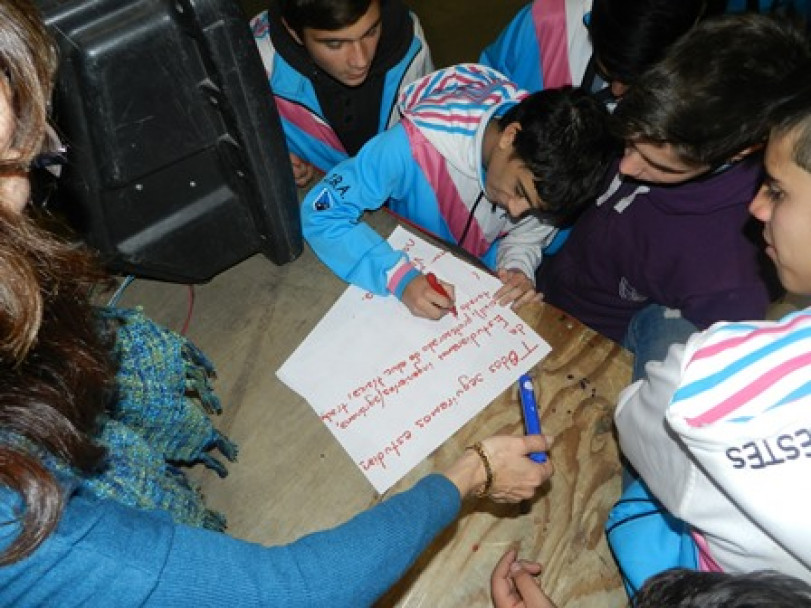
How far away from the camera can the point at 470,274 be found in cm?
105

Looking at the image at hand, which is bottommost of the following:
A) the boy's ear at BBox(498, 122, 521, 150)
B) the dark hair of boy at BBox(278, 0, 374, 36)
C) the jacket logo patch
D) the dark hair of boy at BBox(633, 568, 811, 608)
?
the dark hair of boy at BBox(633, 568, 811, 608)

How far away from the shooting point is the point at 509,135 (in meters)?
1.08

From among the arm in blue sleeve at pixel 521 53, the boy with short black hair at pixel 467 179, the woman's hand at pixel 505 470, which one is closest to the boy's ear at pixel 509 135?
the boy with short black hair at pixel 467 179

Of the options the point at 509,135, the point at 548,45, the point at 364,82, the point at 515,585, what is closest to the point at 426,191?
the point at 509,135

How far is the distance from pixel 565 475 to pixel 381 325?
0.34 meters

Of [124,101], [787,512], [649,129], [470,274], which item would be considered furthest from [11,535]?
[649,129]

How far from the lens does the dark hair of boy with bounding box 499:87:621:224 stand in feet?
→ 3.42

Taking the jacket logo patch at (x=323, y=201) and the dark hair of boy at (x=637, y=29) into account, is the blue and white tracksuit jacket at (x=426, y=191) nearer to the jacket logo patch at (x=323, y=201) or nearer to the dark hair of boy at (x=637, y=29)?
the jacket logo patch at (x=323, y=201)

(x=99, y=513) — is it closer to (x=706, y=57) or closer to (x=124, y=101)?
(x=124, y=101)

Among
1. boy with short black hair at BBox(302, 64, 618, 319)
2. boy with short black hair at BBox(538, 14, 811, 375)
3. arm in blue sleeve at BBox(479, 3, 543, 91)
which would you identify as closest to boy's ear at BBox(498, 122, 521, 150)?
boy with short black hair at BBox(302, 64, 618, 319)

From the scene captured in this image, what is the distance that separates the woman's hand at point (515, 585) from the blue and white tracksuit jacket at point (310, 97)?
0.91m

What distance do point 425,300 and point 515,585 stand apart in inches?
16.2

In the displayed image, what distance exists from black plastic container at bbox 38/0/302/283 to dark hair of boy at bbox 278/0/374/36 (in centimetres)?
41

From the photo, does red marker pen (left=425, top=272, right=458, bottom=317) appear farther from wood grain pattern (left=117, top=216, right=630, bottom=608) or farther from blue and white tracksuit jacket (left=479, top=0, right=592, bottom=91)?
blue and white tracksuit jacket (left=479, top=0, right=592, bottom=91)
